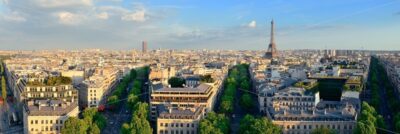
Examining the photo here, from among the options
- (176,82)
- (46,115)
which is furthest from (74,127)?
(176,82)

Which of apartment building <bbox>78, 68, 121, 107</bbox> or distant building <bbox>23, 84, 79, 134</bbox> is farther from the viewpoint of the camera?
apartment building <bbox>78, 68, 121, 107</bbox>

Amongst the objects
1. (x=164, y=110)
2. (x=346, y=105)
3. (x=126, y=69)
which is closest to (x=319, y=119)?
(x=346, y=105)

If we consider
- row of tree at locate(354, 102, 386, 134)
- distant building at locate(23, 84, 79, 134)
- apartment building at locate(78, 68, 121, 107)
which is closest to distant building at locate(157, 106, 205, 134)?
distant building at locate(23, 84, 79, 134)

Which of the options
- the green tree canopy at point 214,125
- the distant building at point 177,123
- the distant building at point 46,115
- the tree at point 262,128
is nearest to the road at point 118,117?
the distant building at point 46,115

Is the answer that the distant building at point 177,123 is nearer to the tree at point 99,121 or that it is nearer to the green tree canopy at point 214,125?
the green tree canopy at point 214,125

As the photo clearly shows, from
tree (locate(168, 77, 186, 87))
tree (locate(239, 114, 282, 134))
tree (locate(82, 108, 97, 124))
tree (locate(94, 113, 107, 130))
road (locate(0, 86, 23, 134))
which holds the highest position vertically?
tree (locate(168, 77, 186, 87))

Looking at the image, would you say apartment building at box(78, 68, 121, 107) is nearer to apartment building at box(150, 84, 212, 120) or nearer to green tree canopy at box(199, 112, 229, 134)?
apartment building at box(150, 84, 212, 120)

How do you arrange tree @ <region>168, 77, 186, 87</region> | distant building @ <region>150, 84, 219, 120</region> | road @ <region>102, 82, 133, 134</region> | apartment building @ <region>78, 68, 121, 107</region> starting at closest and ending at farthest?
road @ <region>102, 82, 133, 134</region> < distant building @ <region>150, 84, 219, 120</region> < apartment building @ <region>78, 68, 121, 107</region> < tree @ <region>168, 77, 186, 87</region>

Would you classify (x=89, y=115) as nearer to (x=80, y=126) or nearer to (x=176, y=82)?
(x=80, y=126)

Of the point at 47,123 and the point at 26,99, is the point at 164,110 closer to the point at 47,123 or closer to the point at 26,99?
the point at 47,123
